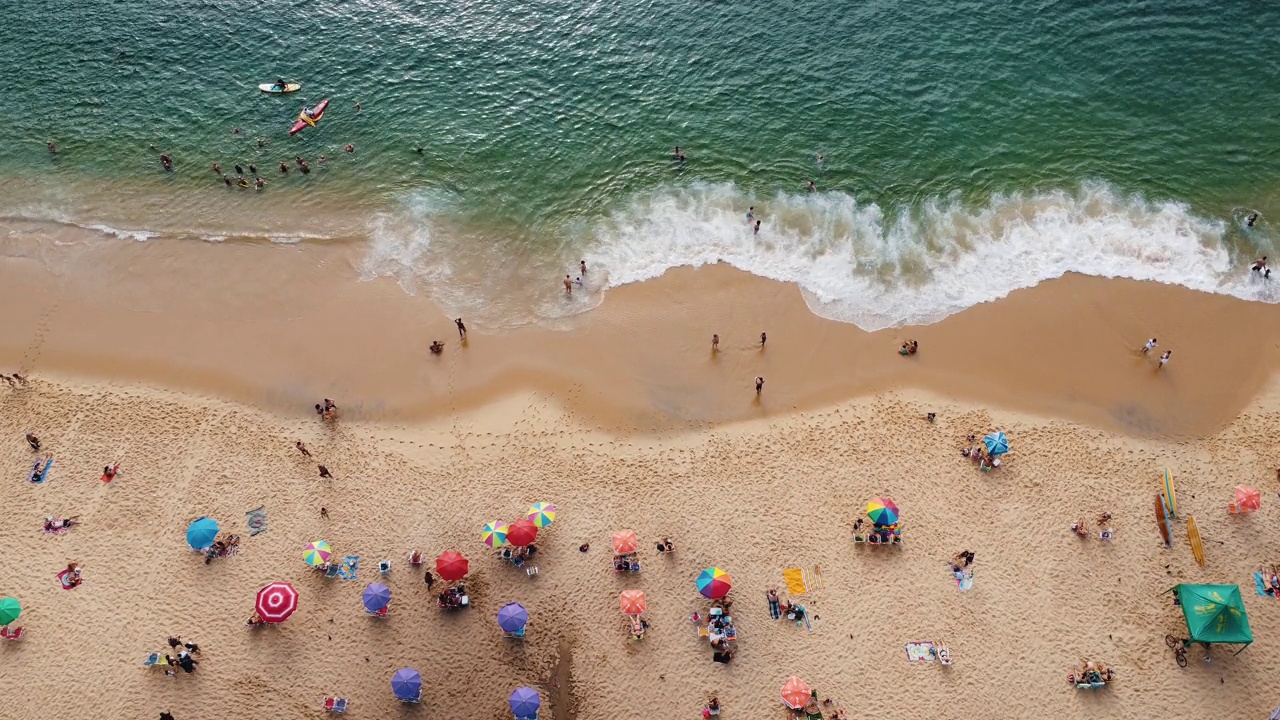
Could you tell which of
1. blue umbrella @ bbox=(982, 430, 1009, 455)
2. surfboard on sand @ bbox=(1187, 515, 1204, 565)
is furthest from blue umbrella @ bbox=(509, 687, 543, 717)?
surfboard on sand @ bbox=(1187, 515, 1204, 565)

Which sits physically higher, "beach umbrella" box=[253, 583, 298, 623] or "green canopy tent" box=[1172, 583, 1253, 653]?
"beach umbrella" box=[253, 583, 298, 623]

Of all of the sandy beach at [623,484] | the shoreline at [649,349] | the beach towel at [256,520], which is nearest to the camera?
the sandy beach at [623,484]

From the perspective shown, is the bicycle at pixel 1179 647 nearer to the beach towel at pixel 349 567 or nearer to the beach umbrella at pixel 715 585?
the beach umbrella at pixel 715 585

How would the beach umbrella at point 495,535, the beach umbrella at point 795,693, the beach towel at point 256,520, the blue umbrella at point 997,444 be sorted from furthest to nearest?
the blue umbrella at point 997,444 < the beach towel at point 256,520 < the beach umbrella at point 495,535 < the beach umbrella at point 795,693

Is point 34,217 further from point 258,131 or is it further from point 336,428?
point 336,428

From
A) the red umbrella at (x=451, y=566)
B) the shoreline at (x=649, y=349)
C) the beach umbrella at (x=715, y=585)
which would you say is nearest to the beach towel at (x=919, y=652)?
the beach umbrella at (x=715, y=585)

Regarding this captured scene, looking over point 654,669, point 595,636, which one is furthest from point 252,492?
point 654,669

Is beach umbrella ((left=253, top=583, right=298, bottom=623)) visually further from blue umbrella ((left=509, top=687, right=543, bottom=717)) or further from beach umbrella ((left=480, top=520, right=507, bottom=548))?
blue umbrella ((left=509, top=687, right=543, bottom=717))
